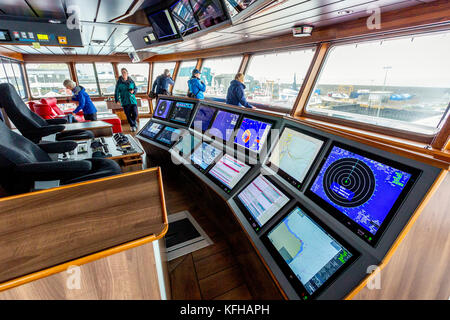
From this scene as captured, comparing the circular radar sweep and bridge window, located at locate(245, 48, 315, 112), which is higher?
bridge window, located at locate(245, 48, 315, 112)

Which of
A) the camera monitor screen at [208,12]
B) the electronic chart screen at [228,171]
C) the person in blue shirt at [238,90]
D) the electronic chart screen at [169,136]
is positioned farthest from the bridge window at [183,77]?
the electronic chart screen at [228,171]

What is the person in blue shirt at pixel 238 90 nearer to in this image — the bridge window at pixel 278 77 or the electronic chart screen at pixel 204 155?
the bridge window at pixel 278 77

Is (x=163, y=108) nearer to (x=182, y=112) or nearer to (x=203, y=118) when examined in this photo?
(x=182, y=112)

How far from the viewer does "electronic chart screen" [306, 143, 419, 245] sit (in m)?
0.84

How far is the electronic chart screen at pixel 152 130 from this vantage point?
2971mm

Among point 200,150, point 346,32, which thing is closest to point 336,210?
point 200,150

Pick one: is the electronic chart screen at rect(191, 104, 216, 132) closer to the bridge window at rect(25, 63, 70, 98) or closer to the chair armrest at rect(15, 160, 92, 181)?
the chair armrest at rect(15, 160, 92, 181)

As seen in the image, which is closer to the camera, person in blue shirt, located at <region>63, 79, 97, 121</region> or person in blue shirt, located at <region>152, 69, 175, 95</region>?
person in blue shirt, located at <region>63, 79, 97, 121</region>

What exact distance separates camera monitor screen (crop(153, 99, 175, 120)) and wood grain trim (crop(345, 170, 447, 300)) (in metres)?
2.90

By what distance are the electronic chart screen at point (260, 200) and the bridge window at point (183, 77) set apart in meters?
6.50

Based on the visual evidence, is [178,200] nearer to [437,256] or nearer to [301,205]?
[301,205]

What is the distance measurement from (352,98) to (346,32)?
0.81m

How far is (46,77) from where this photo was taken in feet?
24.2

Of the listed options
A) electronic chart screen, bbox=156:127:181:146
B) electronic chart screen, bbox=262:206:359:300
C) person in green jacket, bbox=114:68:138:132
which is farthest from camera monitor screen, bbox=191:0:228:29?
person in green jacket, bbox=114:68:138:132
